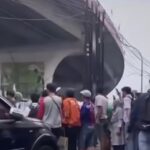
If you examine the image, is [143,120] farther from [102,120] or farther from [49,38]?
[49,38]

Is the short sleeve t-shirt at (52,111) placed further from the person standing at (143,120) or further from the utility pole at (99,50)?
the utility pole at (99,50)

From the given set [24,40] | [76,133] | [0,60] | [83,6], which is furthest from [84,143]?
[0,60]

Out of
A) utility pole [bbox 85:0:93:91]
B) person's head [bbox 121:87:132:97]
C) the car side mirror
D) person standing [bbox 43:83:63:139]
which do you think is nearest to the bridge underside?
utility pole [bbox 85:0:93:91]

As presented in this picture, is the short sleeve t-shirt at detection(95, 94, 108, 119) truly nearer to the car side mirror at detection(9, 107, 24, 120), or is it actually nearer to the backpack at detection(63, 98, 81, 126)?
the backpack at detection(63, 98, 81, 126)

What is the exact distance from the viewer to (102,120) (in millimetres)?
15383

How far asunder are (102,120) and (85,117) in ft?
3.90

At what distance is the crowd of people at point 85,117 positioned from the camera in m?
13.2

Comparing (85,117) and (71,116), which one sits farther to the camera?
(85,117)

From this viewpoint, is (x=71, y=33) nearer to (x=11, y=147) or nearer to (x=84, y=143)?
(x=84, y=143)

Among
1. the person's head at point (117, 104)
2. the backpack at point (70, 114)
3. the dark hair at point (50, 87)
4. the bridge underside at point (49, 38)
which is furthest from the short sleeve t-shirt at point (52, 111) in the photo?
the bridge underside at point (49, 38)

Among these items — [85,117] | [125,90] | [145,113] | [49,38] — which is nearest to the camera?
[145,113]

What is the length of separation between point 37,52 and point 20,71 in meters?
4.35

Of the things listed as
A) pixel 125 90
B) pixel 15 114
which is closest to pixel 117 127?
pixel 125 90

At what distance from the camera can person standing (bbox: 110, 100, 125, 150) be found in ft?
50.2
